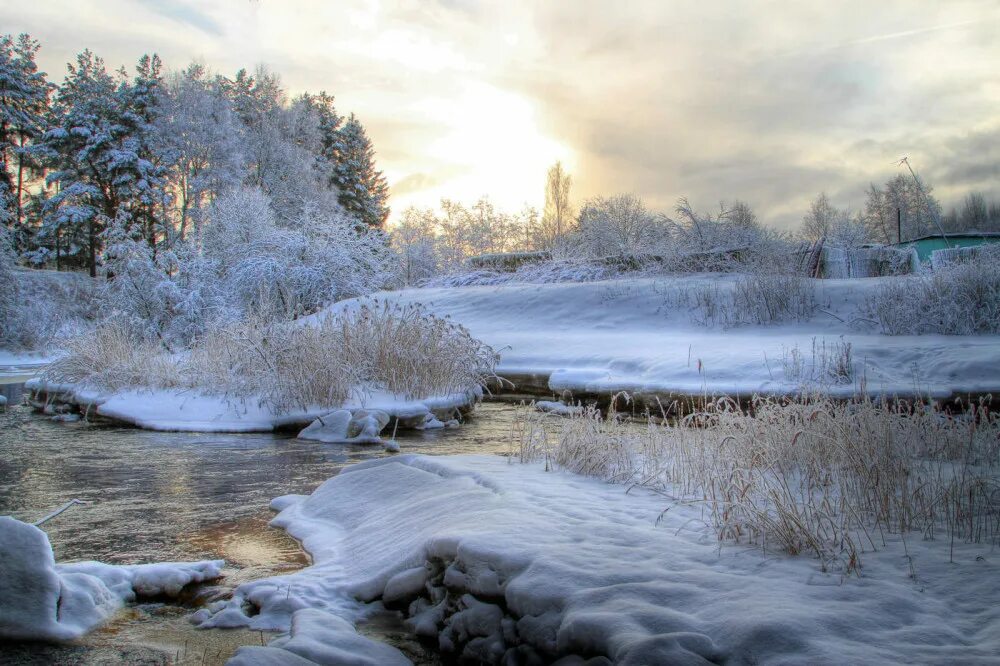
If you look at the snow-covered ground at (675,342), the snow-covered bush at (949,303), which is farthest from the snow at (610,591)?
the snow-covered bush at (949,303)

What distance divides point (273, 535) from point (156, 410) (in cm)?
559

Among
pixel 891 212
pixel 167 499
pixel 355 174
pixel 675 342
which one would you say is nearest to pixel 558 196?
pixel 355 174

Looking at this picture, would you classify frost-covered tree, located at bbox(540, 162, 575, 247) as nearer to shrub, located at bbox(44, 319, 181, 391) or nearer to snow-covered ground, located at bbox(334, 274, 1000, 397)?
snow-covered ground, located at bbox(334, 274, 1000, 397)

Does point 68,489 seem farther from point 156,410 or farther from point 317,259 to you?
point 317,259

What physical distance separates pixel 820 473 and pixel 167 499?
426 cm

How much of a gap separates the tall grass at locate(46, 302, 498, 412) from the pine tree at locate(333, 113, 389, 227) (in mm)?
25662

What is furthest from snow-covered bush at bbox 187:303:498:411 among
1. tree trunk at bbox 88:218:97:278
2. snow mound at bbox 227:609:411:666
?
tree trunk at bbox 88:218:97:278

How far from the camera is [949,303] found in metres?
10.4

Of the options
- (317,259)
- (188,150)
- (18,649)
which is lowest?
(18,649)

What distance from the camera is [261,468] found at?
241 inches

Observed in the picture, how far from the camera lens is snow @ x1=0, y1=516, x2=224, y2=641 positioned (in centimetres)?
278

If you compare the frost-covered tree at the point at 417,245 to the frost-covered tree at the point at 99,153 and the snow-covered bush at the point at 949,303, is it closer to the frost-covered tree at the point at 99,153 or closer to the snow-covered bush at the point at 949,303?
the frost-covered tree at the point at 99,153

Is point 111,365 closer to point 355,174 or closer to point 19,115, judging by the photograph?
point 19,115

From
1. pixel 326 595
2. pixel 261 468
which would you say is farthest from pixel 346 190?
pixel 326 595
